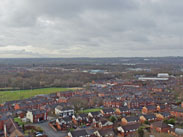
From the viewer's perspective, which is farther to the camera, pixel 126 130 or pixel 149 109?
pixel 149 109

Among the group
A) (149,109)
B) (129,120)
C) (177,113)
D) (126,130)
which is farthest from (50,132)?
(177,113)

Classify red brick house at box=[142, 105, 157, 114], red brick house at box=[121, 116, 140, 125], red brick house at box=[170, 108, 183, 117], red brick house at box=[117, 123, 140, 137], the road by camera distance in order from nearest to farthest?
red brick house at box=[117, 123, 140, 137] → the road → red brick house at box=[121, 116, 140, 125] → red brick house at box=[170, 108, 183, 117] → red brick house at box=[142, 105, 157, 114]

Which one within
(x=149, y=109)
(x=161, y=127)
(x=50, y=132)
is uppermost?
(x=161, y=127)

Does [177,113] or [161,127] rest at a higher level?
[161,127]

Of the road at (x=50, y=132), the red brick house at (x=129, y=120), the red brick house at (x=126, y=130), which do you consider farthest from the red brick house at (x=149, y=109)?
the road at (x=50, y=132)

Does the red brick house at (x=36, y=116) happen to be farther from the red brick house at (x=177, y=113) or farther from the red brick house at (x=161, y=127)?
the red brick house at (x=177, y=113)

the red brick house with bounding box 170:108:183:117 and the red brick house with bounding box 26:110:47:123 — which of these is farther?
the red brick house with bounding box 170:108:183:117

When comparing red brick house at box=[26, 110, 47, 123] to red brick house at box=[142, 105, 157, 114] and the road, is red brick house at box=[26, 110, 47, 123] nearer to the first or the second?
the road

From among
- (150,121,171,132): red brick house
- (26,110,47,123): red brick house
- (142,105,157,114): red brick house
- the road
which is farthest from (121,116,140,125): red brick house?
(26,110,47,123): red brick house

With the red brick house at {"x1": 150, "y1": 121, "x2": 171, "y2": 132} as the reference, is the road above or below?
below

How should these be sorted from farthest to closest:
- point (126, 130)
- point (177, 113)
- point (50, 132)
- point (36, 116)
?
point (177, 113) < point (36, 116) < point (50, 132) < point (126, 130)

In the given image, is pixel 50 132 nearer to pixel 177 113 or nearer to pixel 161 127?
pixel 161 127

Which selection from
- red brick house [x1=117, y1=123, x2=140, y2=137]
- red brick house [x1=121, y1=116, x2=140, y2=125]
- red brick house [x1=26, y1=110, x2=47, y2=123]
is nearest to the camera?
red brick house [x1=117, y1=123, x2=140, y2=137]
